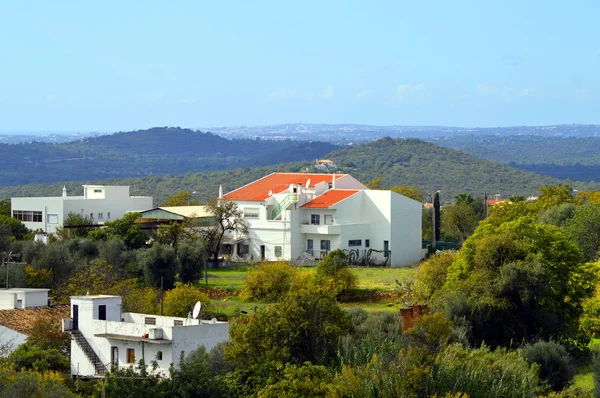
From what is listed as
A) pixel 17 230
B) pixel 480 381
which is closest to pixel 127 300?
pixel 480 381

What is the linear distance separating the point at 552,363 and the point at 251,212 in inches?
1372

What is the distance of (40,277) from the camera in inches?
2073

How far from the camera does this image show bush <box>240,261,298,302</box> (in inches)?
2055

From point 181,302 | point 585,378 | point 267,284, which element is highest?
point 181,302

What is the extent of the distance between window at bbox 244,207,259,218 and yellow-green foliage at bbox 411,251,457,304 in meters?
19.8

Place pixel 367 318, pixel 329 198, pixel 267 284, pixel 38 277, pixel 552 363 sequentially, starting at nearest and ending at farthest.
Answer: pixel 552 363 → pixel 367 318 → pixel 267 284 → pixel 38 277 → pixel 329 198

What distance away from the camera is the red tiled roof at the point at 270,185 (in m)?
72.2

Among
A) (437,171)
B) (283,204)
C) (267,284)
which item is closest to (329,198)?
(283,204)

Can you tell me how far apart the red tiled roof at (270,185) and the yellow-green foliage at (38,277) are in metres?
20.0

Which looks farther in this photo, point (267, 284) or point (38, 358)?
point (267, 284)

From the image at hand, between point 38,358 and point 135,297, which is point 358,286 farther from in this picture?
point 38,358

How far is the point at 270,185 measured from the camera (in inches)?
2970

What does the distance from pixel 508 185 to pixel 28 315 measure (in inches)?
5283

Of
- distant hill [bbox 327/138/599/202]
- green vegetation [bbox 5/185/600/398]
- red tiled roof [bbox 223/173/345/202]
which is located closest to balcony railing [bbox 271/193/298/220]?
red tiled roof [bbox 223/173/345/202]
